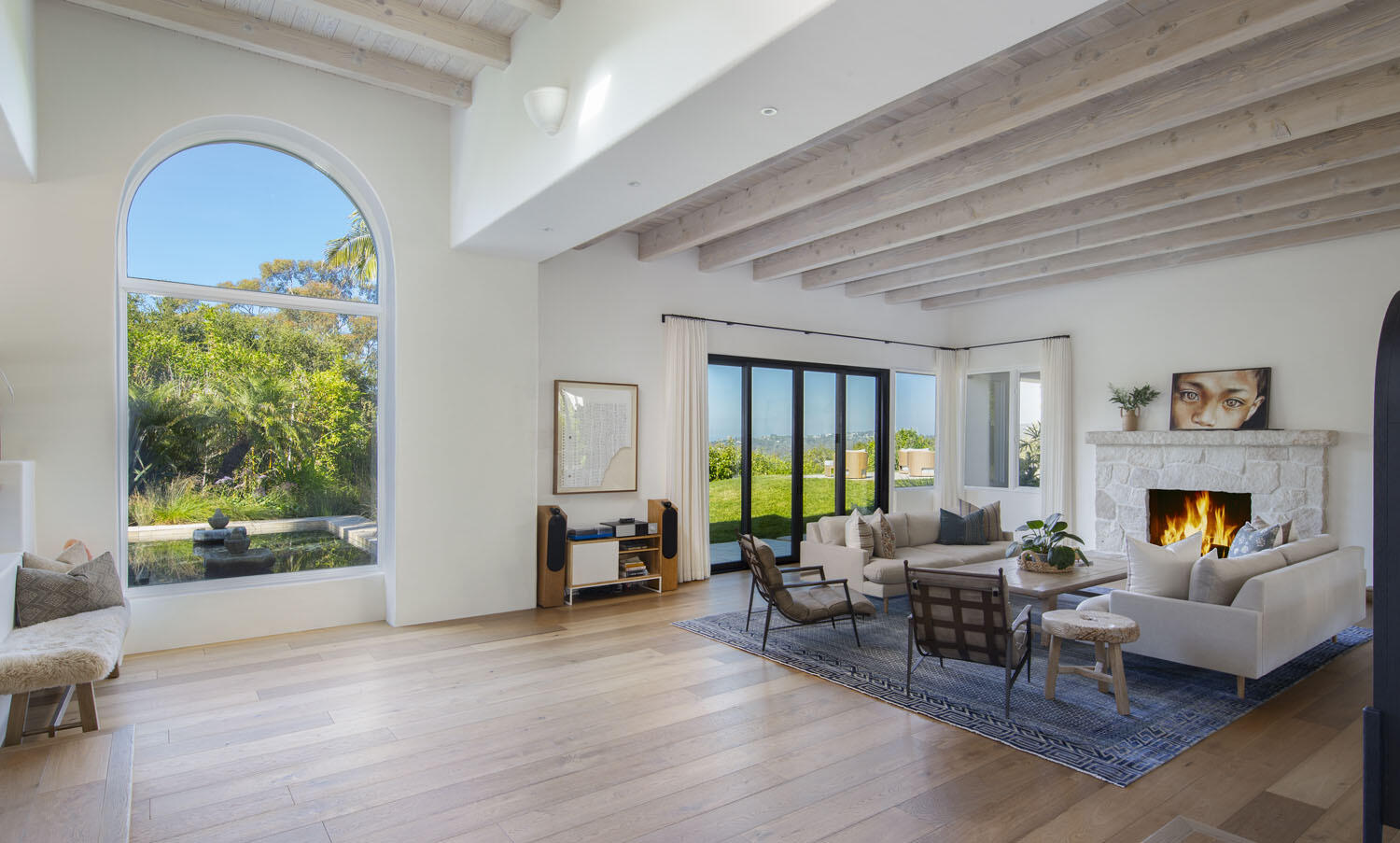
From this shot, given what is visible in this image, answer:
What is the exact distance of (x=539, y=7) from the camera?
4059mm

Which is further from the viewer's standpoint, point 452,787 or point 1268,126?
point 1268,126

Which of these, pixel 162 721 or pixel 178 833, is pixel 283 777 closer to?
pixel 178 833

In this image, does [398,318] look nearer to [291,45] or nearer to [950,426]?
[291,45]

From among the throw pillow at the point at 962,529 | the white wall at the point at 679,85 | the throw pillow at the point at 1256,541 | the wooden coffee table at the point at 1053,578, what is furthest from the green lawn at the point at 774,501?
the throw pillow at the point at 1256,541

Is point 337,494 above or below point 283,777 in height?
above

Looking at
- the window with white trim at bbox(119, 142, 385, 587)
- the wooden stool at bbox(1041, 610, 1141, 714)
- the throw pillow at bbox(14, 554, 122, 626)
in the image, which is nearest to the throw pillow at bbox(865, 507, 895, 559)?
the wooden stool at bbox(1041, 610, 1141, 714)

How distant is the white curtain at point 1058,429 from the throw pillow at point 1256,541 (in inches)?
122

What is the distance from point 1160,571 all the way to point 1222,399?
4039 millimetres

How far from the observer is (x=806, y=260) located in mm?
7320

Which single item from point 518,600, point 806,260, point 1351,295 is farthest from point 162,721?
point 1351,295

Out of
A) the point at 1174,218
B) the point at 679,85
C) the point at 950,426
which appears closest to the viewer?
the point at 679,85

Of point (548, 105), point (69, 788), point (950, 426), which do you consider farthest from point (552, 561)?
point (950, 426)

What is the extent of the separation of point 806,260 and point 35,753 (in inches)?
252

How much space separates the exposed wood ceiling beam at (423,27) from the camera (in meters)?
4.08
